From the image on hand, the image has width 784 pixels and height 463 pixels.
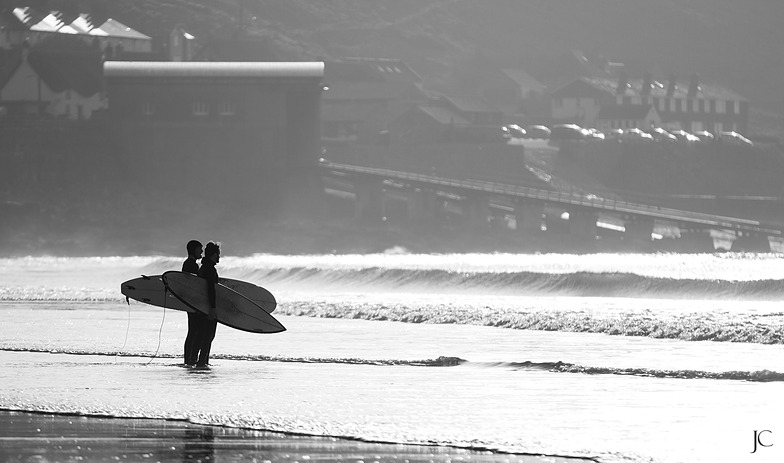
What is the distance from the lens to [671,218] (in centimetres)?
7656

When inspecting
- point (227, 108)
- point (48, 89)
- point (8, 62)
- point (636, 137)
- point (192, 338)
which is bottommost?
point (192, 338)

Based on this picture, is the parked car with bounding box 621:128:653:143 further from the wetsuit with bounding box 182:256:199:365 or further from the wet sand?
the wet sand

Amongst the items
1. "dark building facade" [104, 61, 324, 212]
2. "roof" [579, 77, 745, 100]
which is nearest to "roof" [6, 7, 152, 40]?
"dark building facade" [104, 61, 324, 212]

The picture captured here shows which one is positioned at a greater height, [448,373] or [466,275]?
[448,373]

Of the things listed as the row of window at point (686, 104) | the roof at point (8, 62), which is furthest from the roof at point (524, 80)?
the roof at point (8, 62)

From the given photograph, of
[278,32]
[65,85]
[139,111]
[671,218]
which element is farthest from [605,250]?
[278,32]

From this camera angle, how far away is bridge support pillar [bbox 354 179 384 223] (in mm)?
78938

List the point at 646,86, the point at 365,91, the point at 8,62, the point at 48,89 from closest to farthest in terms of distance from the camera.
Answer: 1. the point at 48,89
2. the point at 8,62
3. the point at 365,91
4. the point at 646,86

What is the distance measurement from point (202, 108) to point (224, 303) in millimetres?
59903

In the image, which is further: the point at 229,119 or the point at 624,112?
the point at 624,112

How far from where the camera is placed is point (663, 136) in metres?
114

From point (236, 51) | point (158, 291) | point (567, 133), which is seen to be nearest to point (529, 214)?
point (567, 133)

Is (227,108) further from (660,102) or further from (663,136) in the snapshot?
(660,102)

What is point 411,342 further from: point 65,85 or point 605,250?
point 65,85
